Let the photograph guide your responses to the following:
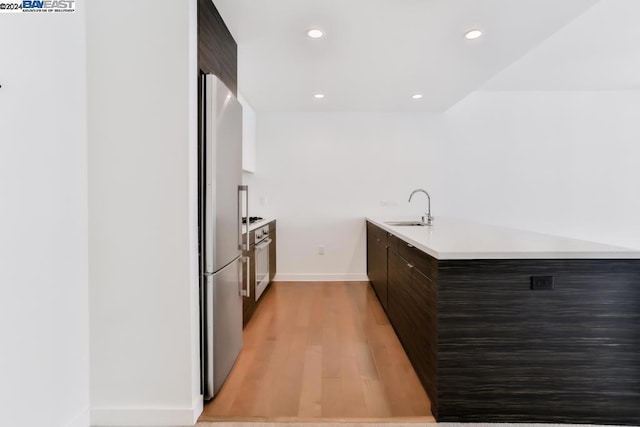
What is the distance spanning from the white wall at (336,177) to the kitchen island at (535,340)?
333cm

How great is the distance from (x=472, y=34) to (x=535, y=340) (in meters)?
2.21

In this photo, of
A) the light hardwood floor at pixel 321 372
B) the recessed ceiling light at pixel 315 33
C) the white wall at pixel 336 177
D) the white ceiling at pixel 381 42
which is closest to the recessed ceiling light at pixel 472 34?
the white ceiling at pixel 381 42

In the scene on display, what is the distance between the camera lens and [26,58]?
1473mm

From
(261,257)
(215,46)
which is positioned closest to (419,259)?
(215,46)

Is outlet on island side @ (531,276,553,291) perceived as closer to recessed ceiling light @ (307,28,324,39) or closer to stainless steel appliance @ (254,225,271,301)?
recessed ceiling light @ (307,28,324,39)

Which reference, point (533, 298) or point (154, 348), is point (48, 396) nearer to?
point (154, 348)

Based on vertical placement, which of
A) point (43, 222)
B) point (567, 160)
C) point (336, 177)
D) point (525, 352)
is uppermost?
point (567, 160)

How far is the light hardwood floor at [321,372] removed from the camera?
196 centimetres

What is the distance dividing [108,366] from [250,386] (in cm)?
83

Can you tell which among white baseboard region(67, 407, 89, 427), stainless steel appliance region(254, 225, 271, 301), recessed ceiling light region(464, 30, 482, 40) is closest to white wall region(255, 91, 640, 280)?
stainless steel appliance region(254, 225, 271, 301)

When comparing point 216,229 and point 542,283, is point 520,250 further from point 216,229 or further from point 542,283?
point 216,229

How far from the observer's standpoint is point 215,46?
2.26 metres

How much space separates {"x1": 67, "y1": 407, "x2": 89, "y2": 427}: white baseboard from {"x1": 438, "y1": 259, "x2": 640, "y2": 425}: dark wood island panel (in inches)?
73.4

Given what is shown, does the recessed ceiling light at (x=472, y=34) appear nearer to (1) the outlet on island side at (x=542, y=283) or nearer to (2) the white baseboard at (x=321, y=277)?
(1) the outlet on island side at (x=542, y=283)
